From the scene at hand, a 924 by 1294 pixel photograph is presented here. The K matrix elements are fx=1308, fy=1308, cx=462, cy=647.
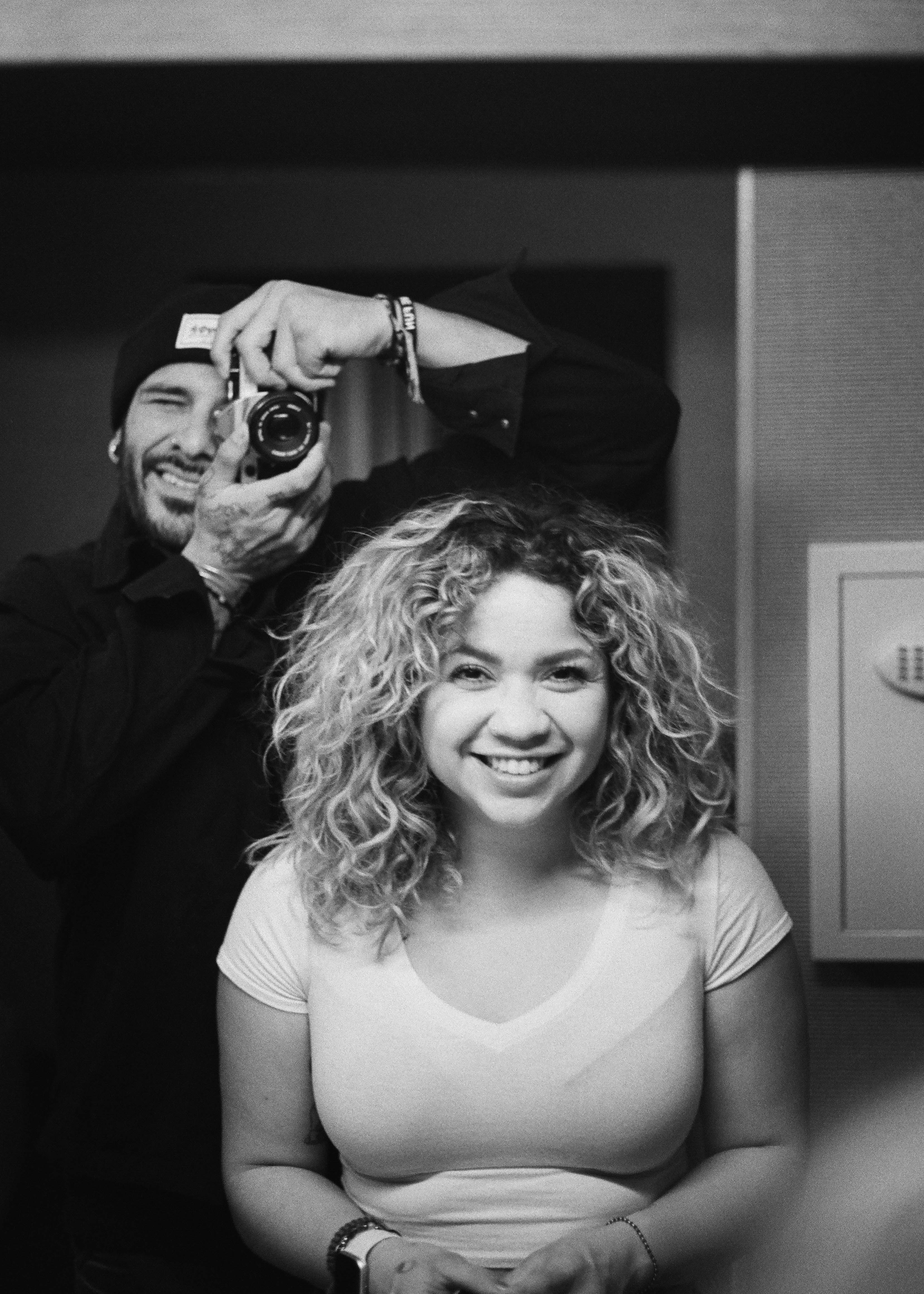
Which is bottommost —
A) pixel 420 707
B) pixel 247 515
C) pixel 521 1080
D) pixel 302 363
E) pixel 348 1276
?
pixel 348 1276

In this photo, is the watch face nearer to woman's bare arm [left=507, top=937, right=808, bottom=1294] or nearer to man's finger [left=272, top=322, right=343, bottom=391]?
woman's bare arm [left=507, top=937, right=808, bottom=1294]

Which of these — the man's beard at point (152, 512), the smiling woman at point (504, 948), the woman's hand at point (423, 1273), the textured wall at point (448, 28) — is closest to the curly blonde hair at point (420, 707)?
the smiling woman at point (504, 948)

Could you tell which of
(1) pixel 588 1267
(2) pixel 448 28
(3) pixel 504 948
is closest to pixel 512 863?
(3) pixel 504 948

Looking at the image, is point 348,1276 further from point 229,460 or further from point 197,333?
point 197,333

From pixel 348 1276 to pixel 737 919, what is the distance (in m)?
0.34

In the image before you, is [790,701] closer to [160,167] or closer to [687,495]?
[687,495]

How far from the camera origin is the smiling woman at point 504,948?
850 millimetres

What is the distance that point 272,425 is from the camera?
910 mm

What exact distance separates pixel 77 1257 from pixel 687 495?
0.70 meters

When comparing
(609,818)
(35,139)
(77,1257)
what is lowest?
(77,1257)

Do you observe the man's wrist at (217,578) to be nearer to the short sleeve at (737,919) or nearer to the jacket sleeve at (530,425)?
the jacket sleeve at (530,425)

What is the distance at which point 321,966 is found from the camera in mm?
880

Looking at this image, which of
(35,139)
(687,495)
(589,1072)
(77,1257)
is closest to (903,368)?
(687,495)

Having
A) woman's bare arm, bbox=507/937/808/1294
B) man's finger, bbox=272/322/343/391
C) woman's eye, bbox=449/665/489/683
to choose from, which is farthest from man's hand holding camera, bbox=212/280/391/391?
woman's bare arm, bbox=507/937/808/1294
